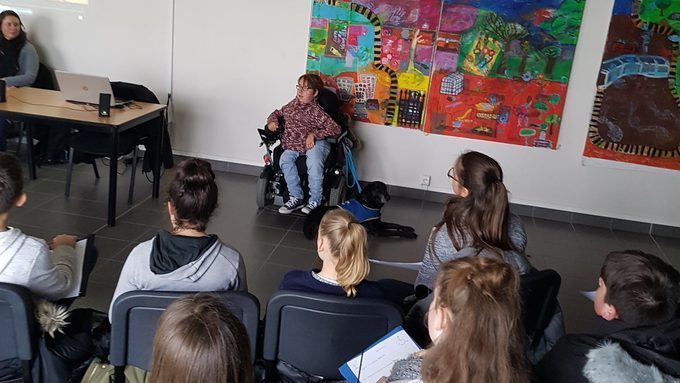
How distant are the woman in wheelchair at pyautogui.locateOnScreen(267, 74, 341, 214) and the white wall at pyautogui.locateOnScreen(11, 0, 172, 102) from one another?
1479mm

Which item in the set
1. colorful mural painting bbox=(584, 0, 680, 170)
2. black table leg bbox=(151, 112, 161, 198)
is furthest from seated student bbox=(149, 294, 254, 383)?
colorful mural painting bbox=(584, 0, 680, 170)

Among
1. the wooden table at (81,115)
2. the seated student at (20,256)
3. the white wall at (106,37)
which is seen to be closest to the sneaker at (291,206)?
the wooden table at (81,115)

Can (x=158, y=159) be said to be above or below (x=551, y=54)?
below

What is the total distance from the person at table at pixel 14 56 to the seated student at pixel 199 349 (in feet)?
16.0

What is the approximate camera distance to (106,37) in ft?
18.7

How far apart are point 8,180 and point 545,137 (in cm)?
427

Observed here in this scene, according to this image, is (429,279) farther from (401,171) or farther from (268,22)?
(268,22)

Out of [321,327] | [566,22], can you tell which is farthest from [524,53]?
[321,327]

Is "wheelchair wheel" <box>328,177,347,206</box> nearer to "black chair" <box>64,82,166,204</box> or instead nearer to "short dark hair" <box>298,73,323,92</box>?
"short dark hair" <box>298,73,323,92</box>

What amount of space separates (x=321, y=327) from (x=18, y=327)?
2.97 ft

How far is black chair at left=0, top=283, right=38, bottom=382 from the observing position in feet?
5.87

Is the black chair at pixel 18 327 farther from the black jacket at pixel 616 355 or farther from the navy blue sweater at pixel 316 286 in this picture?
the black jacket at pixel 616 355

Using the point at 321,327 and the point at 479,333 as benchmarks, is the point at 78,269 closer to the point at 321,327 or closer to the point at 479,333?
the point at 321,327

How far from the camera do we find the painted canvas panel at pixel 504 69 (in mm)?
5012
